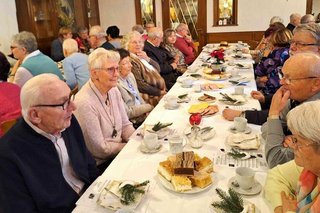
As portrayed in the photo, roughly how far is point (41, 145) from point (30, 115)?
6.0 inches

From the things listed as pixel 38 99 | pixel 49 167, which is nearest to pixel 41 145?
pixel 49 167

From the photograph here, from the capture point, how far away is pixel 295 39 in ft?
8.53

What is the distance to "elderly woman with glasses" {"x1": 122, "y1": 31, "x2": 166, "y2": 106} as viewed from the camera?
11.0 feet

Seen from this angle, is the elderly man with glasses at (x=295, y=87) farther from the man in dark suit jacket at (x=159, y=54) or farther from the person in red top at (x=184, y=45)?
the person in red top at (x=184, y=45)

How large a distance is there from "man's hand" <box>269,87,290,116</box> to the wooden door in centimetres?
677

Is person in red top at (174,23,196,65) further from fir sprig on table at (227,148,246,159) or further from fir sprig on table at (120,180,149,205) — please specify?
fir sprig on table at (120,180,149,205)

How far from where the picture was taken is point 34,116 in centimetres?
146

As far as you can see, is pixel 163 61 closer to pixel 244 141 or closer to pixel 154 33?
pixel 154 33

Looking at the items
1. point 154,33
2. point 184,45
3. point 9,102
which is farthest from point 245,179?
point 184,45

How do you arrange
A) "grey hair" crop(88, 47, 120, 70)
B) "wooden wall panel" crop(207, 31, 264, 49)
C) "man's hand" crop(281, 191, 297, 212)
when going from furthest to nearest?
"wooden wall panel" crop(207, 31, 264, 49)
"grey hair" crop(88, 47, 120, 70)
"man's hand" crop(281, 191, 297, 212)

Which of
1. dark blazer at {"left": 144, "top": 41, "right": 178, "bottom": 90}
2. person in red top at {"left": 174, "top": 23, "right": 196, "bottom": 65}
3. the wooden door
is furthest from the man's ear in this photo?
the wooden door

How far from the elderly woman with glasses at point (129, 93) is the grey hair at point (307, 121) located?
74.3 inches

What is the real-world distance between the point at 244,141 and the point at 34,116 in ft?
3.67

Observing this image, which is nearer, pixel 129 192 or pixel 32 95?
pixel 129 192
